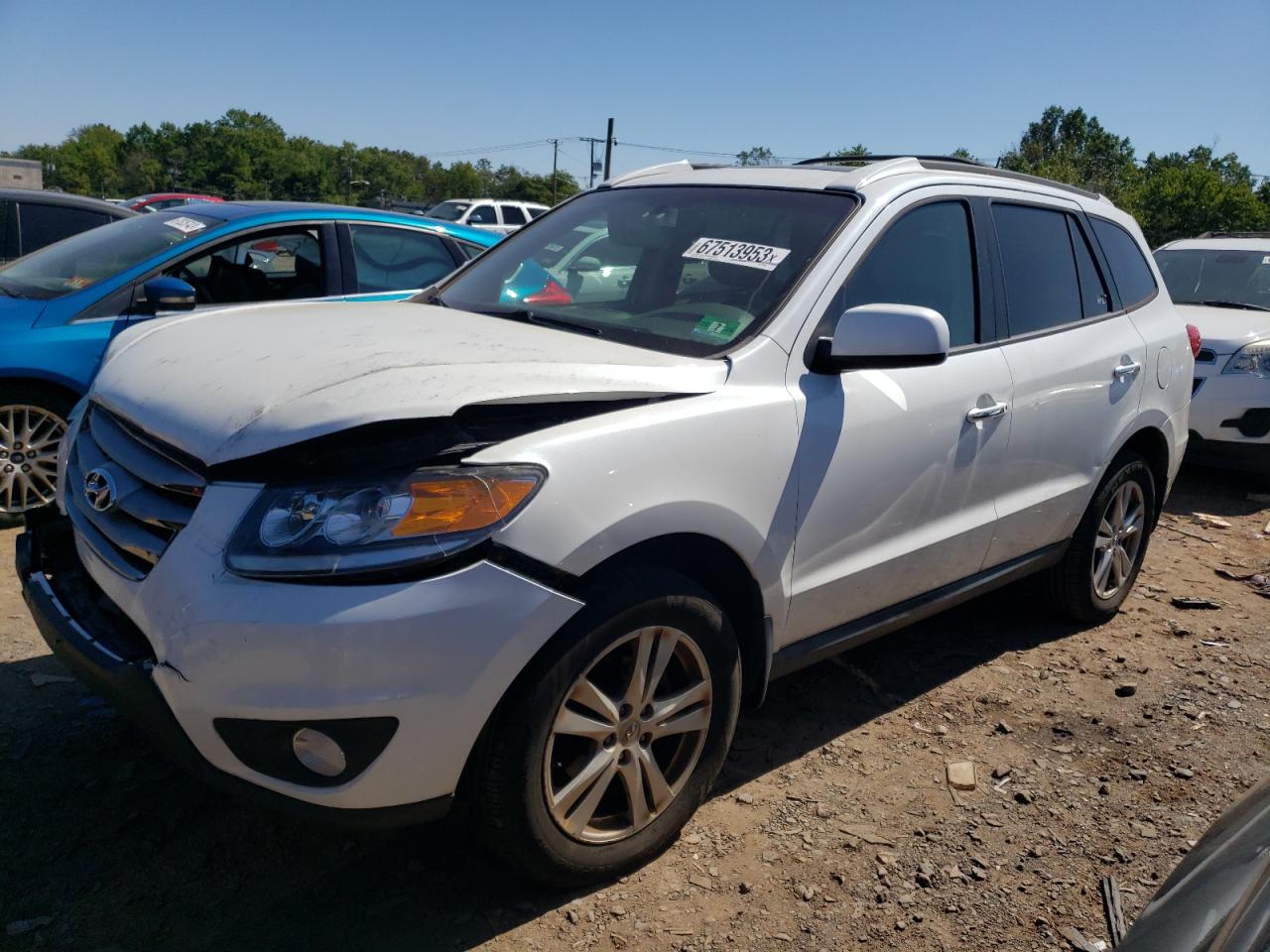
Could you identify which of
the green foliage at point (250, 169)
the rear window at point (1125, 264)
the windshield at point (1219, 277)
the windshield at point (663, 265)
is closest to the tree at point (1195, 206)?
the windshield at point (1219, 277)

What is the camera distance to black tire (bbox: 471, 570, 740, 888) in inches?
88.8

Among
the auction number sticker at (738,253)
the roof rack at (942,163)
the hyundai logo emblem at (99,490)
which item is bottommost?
the hyundai logo emblem at (99,490)

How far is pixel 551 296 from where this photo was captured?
3.49 m

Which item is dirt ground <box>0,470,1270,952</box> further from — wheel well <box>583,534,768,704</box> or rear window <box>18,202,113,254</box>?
rear window <box>18,202,113,254</box>

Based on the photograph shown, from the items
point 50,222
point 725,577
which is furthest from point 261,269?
point 725,577

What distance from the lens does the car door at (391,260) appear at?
223 inches

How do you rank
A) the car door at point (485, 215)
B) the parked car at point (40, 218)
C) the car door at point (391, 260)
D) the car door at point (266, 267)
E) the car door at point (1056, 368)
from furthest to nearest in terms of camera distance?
1. the car door at point (485, 215)
2. the parked car at point (40, 218)
3. the car door at point (391, 260)
4. the car door at point (266, 267)
5. the car door at point (1056, 368)

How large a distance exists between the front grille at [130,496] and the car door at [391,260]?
3023 millimetres

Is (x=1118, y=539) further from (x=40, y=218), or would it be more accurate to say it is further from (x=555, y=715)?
(x=40, y=218)

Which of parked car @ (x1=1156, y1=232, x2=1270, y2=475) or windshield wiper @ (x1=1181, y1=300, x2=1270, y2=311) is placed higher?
windshield wiper @ (x1=1181, y1=300, x2=1270, y2=311)

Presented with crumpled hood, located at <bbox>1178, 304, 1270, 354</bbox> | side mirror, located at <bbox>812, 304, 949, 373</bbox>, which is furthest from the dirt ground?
crumpled hood, located at <bbox>1178, 304, 1270, 354</bbox>

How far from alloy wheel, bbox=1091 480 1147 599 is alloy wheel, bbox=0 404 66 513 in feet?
16.0

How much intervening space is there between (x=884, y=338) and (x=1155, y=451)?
2545mm

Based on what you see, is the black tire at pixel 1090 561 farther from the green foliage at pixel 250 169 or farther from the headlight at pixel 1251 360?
the green foliage at pixel 250 169
